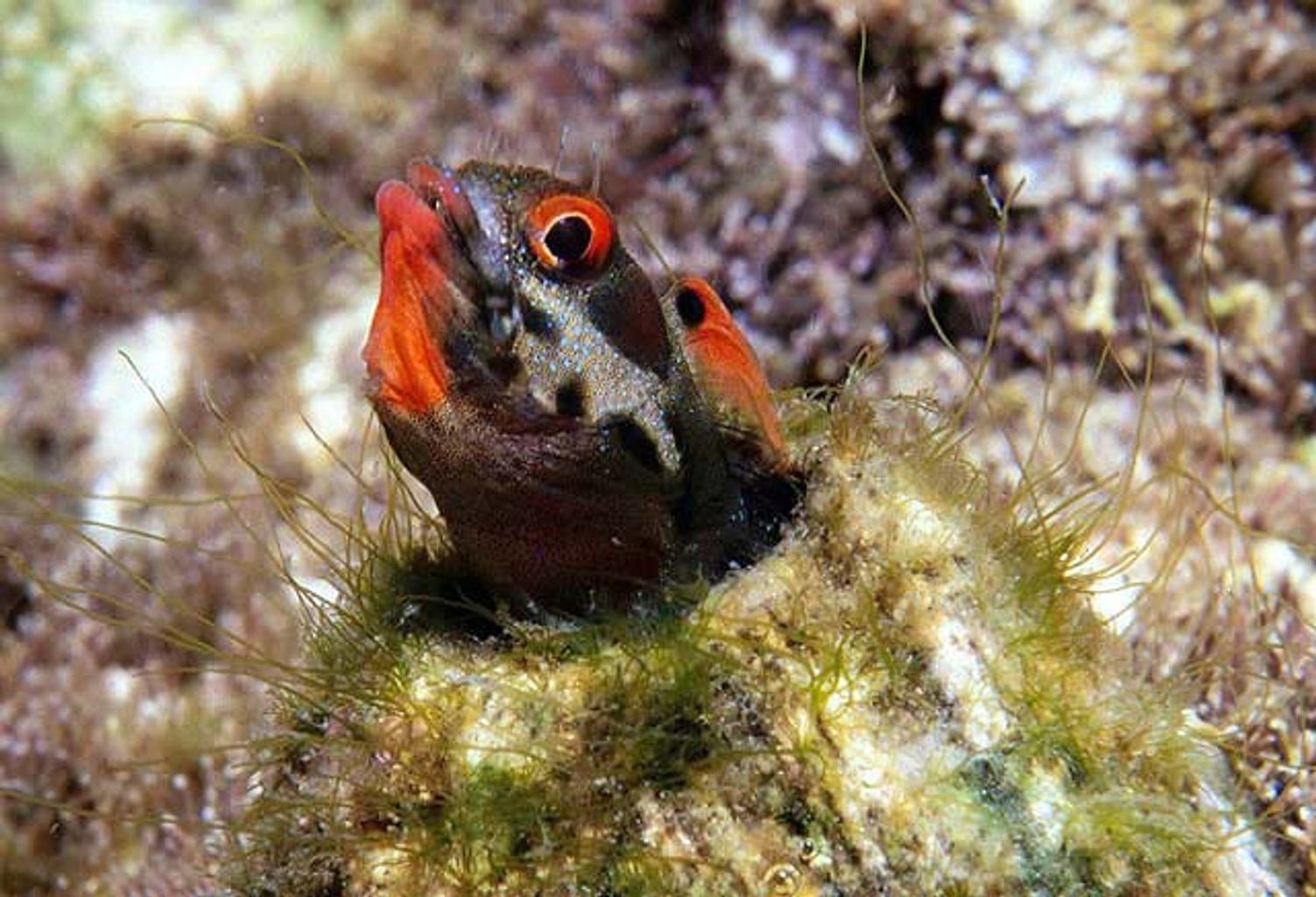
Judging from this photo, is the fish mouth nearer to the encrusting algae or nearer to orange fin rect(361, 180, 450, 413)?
orange fin rect(361, 180, 450, 413)

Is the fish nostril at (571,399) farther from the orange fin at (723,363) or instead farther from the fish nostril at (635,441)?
the orange fin at (723,363)

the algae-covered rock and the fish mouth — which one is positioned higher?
the fish mouth

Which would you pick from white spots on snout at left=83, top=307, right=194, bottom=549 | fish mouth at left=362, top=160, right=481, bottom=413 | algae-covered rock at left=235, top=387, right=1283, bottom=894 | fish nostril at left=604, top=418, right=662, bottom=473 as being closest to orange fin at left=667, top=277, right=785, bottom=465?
algae-covered rock at left=235, top=387, right=1283, bottom=894

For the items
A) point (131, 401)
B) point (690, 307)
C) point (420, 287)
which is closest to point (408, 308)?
point (420, 287)

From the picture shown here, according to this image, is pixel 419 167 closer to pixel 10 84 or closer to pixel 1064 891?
pixel 1064 891

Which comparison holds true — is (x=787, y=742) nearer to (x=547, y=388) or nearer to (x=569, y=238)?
(x=547, y=388)

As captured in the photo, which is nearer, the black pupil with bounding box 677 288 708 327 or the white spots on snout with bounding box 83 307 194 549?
the black pupil with bounding box 677 288 708 327
